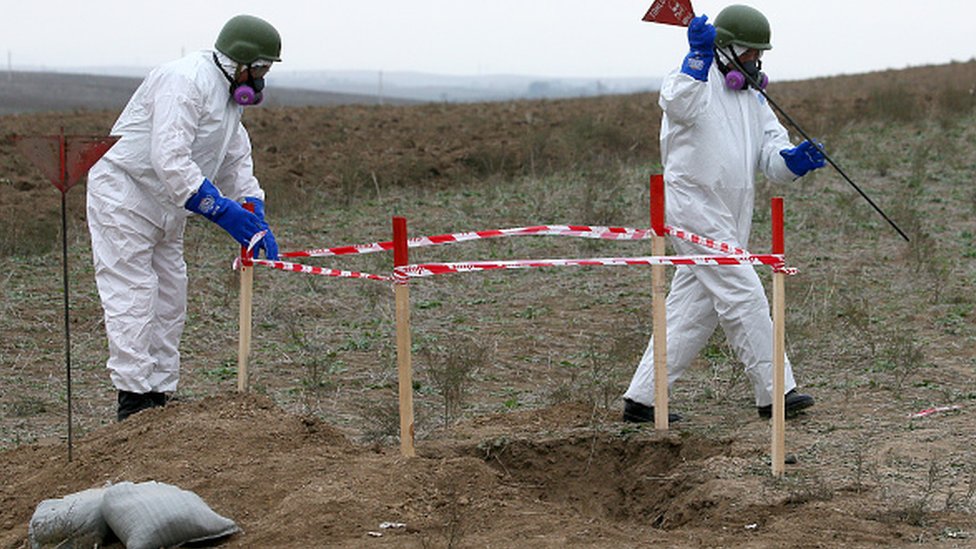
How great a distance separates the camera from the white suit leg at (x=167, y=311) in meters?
7.26

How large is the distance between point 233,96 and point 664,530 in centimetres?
313

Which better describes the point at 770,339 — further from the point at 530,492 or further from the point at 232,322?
the point at 232,322

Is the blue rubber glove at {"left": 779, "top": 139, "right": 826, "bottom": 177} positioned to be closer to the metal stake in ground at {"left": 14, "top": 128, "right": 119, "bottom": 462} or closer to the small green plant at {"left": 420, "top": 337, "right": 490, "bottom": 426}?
the small green plant at {"left": 420, "top": 337, "right": 490, "bottom": 426}

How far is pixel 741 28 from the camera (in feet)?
22.6

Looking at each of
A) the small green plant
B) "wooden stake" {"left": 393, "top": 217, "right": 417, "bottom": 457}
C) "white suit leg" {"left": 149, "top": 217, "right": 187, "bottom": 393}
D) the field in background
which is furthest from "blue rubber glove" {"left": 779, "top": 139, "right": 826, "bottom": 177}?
"white suit leg" {"left": 149, "top": 217, "right": 187, "bottom": 393}

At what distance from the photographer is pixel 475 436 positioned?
665 centimetres

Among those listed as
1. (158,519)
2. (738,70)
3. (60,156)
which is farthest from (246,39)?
(158,519)

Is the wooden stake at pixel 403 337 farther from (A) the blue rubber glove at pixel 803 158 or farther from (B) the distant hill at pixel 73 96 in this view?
(B) the distant hill at pixel 73 96

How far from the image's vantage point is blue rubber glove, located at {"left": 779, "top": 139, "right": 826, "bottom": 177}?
6859 mm

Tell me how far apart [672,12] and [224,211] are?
2266mm

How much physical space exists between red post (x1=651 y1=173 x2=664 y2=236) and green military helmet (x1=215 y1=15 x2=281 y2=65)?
1.98 meters

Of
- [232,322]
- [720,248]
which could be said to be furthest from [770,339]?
[232,322]

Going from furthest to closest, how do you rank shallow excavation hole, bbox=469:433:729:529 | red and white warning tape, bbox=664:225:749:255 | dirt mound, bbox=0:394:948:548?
red and white warning tape, bbox=664:225:749:255 → shallow excavation hole, bbox=469:433:729:529 → dirt mound, bbox=0:394:948:548

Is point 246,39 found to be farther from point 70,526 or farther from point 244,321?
point 70,526
